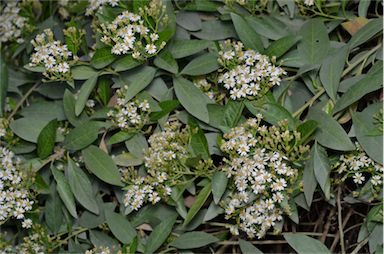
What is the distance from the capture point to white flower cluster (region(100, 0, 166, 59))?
62.6 inches

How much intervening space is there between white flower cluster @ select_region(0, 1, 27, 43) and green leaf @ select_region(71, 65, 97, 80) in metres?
0.40

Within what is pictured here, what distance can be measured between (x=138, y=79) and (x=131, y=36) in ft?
0.44

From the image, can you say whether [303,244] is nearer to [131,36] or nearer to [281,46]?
[281,46]

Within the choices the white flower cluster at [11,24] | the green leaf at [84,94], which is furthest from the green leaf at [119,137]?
the white flower cluster at [11,24]

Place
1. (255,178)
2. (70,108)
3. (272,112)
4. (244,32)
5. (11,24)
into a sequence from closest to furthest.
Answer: (255,178) < (272,112) < (244,32) < (70,108) < (11,24)

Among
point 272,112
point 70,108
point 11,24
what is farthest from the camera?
point 11,24

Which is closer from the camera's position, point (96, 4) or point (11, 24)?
point (96, 4)

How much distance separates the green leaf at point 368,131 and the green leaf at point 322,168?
0.30ft

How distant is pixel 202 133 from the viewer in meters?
1.60

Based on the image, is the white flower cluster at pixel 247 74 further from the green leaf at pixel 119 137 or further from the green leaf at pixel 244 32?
the green leaf at pixel 119 137

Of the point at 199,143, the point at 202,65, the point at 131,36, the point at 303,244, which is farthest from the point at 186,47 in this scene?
the point at 303,244

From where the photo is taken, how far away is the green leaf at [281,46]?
165 centimetres

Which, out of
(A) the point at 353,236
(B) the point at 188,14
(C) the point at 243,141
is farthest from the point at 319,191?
(B) the point at 188,14

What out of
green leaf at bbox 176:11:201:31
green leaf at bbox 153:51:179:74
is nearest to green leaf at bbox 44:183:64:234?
green leaf at bbox 153:51:179:74
